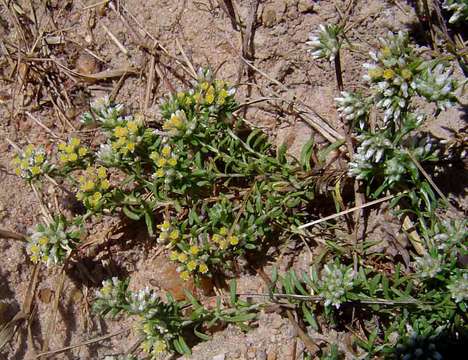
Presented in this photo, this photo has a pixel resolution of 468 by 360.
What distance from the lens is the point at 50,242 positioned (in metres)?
3.69

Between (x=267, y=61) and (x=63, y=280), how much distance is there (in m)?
2.16

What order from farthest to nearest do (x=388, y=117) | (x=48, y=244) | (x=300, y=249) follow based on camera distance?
(x=300, y=249), (x=48, y=244), (x=388, y=117)

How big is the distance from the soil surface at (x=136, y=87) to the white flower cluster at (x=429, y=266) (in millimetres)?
458

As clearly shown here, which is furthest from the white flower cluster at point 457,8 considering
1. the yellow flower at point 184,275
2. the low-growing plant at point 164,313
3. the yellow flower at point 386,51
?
the yellow flower at point 184,275

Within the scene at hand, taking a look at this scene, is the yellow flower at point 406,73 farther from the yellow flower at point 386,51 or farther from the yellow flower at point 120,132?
the yellow flower at point 120,132

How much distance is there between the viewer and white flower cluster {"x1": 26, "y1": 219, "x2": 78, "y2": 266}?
3.69m

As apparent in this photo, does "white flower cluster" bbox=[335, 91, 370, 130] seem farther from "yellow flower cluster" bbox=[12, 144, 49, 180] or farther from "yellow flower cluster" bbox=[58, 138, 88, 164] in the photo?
"yellow flower cluster" bbox=[12, 144, 49, 180]

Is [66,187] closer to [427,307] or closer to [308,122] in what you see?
[308,122]

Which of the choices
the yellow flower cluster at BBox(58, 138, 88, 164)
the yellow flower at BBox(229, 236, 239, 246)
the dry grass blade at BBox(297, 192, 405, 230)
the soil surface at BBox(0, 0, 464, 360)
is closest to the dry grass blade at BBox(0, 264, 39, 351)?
the soil surface at BBox(0, 0, 464, 360)

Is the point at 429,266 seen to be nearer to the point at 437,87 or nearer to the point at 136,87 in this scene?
the point at 437,87

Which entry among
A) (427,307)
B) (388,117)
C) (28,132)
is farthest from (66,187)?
(427,307)

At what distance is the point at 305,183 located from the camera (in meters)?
3.78

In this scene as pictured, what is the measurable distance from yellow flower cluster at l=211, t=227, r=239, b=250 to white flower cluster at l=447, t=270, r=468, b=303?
1.35 m

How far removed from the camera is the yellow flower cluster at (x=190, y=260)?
3.65 m
